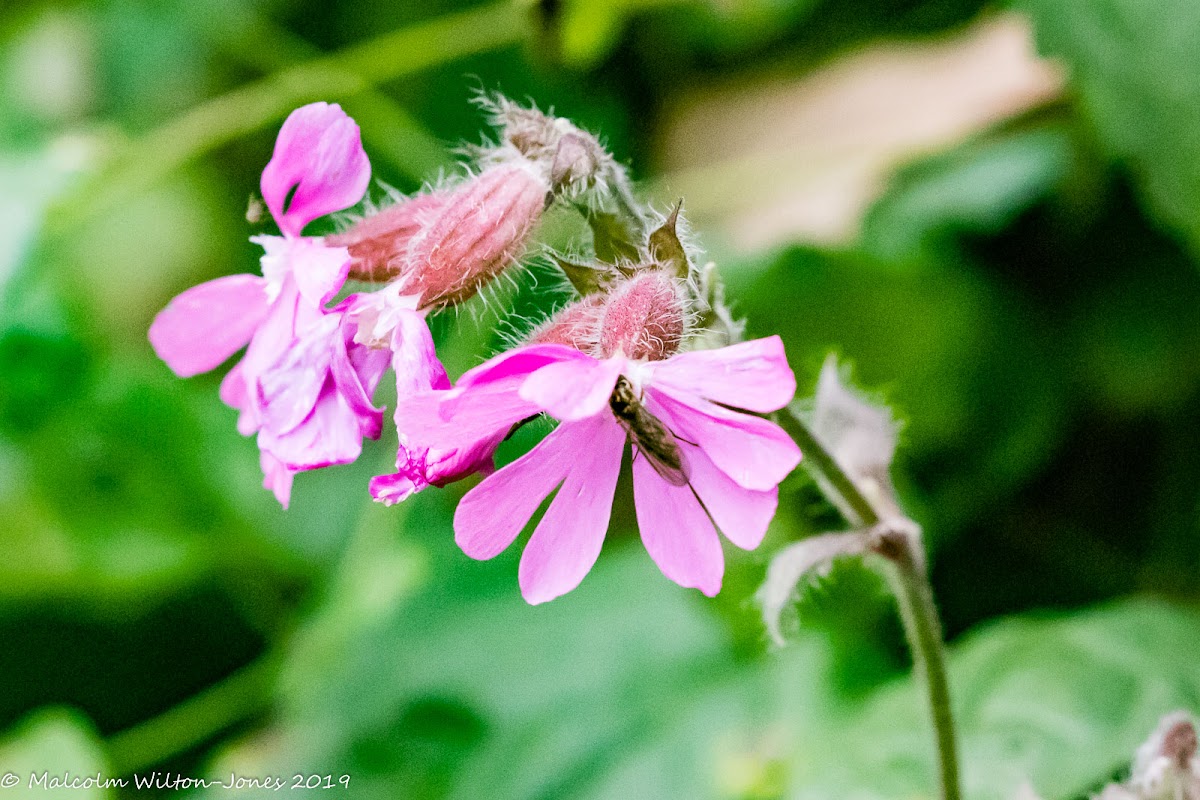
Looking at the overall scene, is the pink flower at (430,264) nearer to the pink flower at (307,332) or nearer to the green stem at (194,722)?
the pink flower at (307,332)

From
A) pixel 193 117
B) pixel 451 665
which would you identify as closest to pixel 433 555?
pixel 451 665

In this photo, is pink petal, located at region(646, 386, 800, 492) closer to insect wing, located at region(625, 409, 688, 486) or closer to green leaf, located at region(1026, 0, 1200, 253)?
insect wing, located at region(625, 409, 688, 486)

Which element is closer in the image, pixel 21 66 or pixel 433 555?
pixel 433 555

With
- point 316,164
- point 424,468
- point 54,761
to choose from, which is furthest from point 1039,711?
point 54,761

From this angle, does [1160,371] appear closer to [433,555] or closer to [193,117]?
[433,555]

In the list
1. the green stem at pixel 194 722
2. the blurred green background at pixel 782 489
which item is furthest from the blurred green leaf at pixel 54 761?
the green stem at pixel 194 722

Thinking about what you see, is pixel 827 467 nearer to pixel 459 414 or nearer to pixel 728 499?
pixel 728 499
